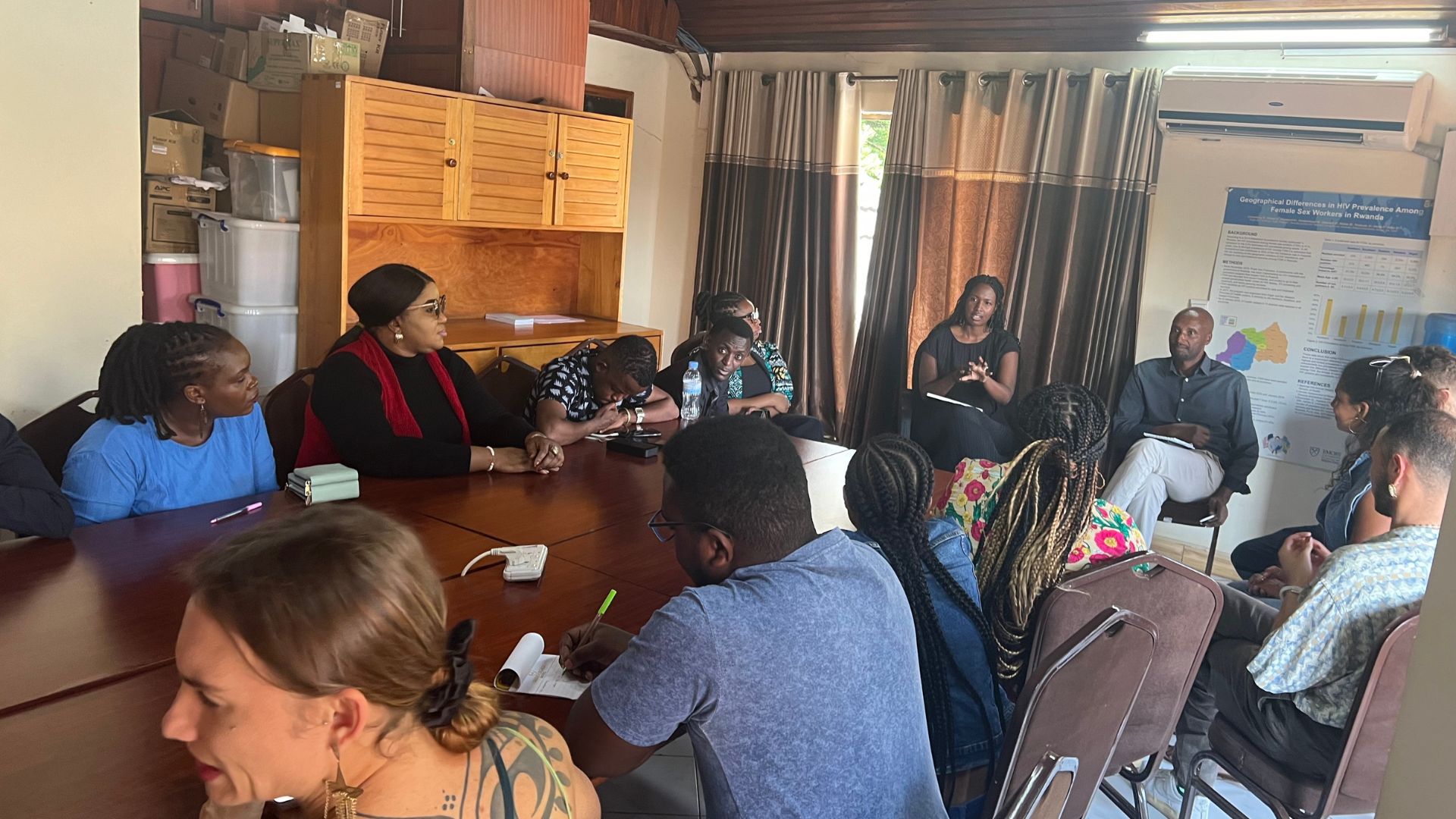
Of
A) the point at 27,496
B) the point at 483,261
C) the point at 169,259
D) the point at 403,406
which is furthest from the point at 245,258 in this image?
the point at 27,496

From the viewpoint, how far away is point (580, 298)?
5.24 m

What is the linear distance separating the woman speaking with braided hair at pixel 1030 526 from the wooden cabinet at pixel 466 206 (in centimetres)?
252

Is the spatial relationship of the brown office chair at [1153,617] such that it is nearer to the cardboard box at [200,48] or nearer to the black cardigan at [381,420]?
the black cardigan at [381,420]

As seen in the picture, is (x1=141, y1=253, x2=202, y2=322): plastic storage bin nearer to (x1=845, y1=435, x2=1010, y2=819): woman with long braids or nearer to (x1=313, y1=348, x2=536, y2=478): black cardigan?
(x1=313, y1=348, x2=536, y2=478): black cardigan

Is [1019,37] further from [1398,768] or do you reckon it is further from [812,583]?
[1398,768]

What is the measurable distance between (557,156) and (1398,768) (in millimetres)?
4149

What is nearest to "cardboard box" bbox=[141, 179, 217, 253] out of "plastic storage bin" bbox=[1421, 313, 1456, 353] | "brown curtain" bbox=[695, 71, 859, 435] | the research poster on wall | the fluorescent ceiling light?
"brown curtain" bbox=[695, 71, 859, 435]

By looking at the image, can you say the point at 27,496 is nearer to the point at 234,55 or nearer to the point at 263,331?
the point at 263,331

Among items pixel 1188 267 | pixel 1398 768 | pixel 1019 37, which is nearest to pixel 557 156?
pixel 1019 37

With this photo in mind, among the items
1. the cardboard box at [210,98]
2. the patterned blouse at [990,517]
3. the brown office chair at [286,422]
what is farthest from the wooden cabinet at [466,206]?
the patterned blouse at [990,517]

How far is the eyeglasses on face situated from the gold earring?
2023mm

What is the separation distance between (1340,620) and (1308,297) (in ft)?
9.16

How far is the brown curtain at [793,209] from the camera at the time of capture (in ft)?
18.3

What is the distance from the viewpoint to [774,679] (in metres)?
1.25
